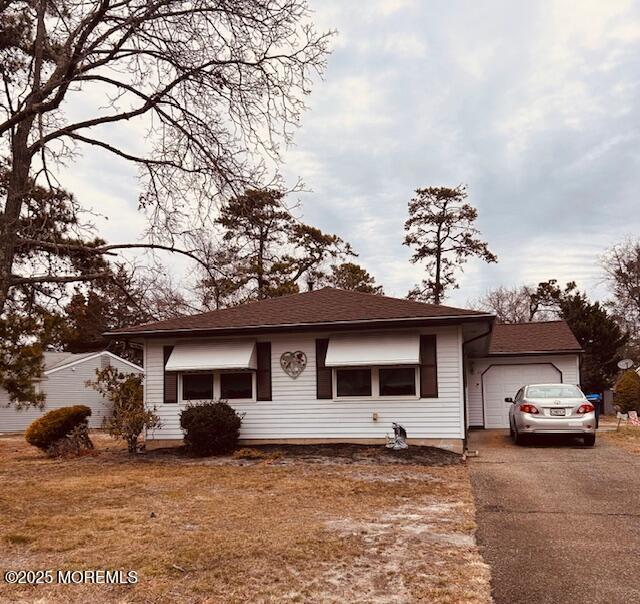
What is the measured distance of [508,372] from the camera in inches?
762

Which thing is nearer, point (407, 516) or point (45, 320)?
point (407, 516)

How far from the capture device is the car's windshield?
12938mm

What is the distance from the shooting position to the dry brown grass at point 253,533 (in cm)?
452

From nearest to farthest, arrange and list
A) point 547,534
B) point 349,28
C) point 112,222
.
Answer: point 547,534 → point 349,28 → point 112,222

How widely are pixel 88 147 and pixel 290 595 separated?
7.66 m

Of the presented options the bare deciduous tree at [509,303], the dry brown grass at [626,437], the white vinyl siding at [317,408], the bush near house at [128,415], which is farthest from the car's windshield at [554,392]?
the bare deciduous tree at [509,303]

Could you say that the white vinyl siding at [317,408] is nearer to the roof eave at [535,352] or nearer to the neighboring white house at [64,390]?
the roof eave at [535,352]

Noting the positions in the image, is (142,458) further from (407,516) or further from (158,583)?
(158,583)

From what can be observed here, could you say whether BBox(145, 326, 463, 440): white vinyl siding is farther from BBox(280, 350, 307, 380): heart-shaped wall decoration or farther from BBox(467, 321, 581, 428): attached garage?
BBox(467, 321, 581, 428): attached garage

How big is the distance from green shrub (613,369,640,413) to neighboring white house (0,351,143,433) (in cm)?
2116

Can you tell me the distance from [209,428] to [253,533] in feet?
21.7

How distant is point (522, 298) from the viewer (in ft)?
159

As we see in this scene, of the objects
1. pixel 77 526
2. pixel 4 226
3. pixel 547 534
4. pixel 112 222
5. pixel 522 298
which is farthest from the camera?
pixel 522 298

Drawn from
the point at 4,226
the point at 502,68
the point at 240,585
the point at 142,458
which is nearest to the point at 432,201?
the point at 502,68
